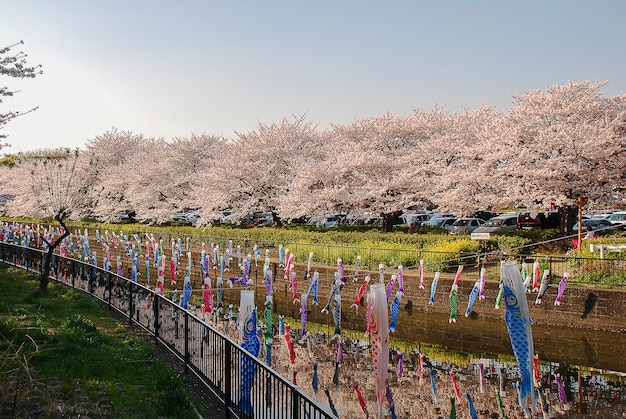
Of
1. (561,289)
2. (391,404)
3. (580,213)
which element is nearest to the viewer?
(391,404)

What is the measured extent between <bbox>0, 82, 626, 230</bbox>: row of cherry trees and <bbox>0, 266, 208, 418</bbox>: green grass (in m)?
9.98

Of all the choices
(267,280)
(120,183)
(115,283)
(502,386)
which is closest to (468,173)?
(267,280)

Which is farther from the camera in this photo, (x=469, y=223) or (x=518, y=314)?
(x=469, y=223)

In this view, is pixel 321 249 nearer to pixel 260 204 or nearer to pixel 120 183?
pixel 260 204

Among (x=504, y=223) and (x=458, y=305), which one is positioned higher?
(x=504, y=223)

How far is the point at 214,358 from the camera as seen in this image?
23.2ft

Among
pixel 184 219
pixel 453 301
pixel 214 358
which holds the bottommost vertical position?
pixel 453 301

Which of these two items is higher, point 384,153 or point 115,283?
point 384,153

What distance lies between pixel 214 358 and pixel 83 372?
1.90 metres

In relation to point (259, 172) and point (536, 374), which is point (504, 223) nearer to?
point (259, 172)

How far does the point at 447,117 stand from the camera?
101 ft

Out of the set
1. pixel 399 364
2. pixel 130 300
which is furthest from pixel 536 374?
pixel 130 300

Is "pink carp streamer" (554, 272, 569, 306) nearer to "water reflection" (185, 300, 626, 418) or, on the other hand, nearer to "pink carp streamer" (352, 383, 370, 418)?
"water reflection" (185, 300, 626, 418)

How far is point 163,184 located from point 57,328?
3288 centimetres
